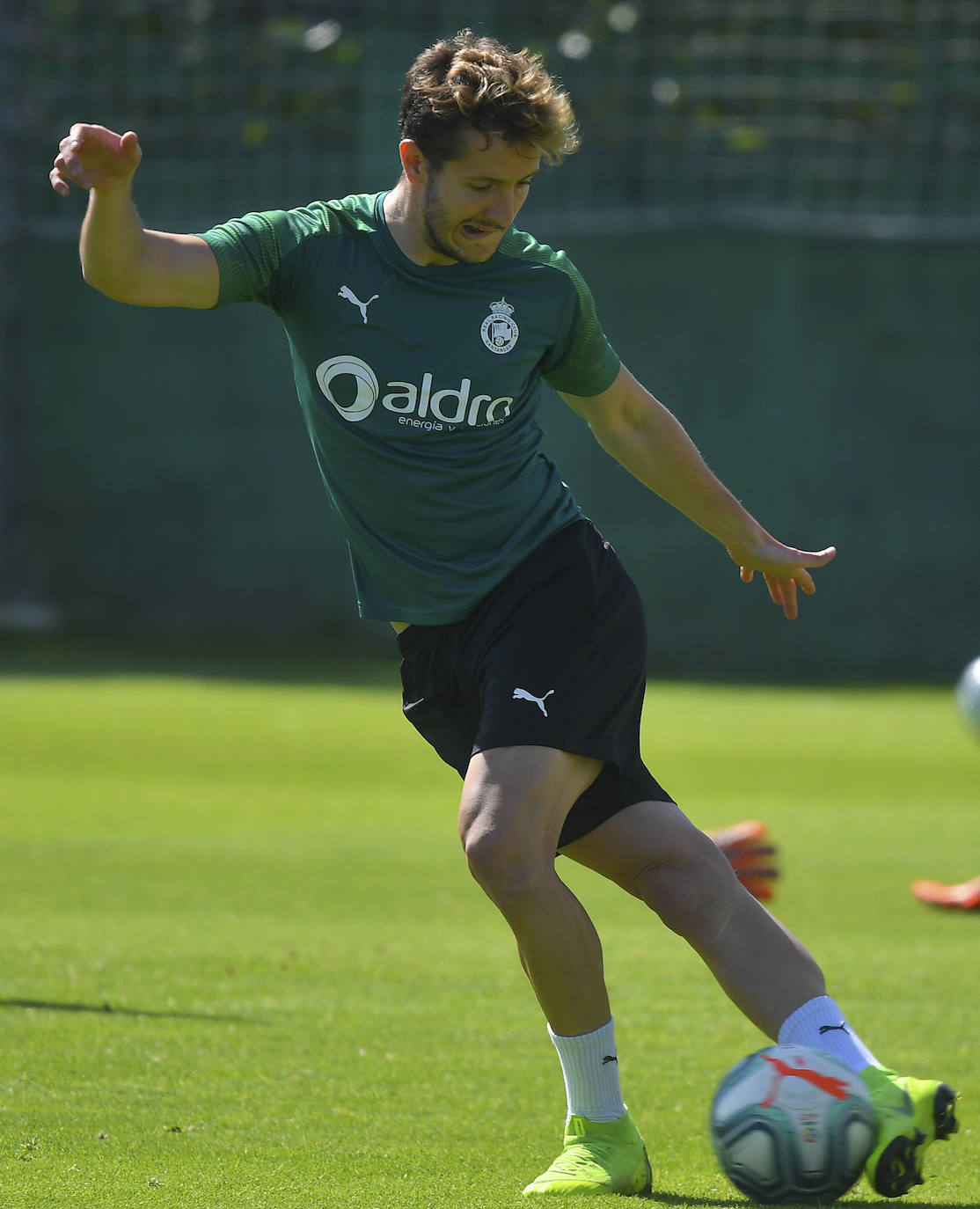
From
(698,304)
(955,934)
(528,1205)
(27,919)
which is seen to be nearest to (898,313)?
(698,304)

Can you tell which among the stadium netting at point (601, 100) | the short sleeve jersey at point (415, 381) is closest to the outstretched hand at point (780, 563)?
the short sleeve jersey at point (415, 381)

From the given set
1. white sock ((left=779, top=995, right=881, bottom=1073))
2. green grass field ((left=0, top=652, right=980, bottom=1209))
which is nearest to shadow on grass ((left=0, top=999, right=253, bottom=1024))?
green grass field ((left=0, top=652, right=980, bottom=1209))

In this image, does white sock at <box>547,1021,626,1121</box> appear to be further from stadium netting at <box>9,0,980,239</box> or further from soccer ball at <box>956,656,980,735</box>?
stadium netting at <box>9,0,980,239</box>

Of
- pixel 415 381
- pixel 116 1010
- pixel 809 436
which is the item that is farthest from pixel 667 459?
pixel 809 436

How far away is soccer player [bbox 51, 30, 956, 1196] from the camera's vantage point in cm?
361

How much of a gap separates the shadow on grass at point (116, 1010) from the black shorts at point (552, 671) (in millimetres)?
1626

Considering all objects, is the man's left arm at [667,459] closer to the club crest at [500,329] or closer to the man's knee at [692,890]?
the club crest at [500,329]

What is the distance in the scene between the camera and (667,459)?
13.6 ft

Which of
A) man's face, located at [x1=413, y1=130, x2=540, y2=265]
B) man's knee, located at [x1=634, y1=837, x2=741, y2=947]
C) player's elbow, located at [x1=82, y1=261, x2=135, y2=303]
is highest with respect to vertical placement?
man's face, located at [x1=413, y1=130, x2=540, y2=265]

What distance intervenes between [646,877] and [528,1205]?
0.75 metres

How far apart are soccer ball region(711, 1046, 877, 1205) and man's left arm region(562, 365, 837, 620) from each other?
118 centimetres

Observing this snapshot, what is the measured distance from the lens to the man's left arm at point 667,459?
4133 millimetres

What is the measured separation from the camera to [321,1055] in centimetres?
483

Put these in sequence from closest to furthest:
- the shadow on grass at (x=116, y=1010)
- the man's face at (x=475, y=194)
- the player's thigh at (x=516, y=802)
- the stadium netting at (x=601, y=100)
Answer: the player's thigh at (x=516, y=802) < the man's face at (x=475, y=194) < the shadow on grass at (x=116, y=1010) < the stadium netting at (x=601, y=100)
